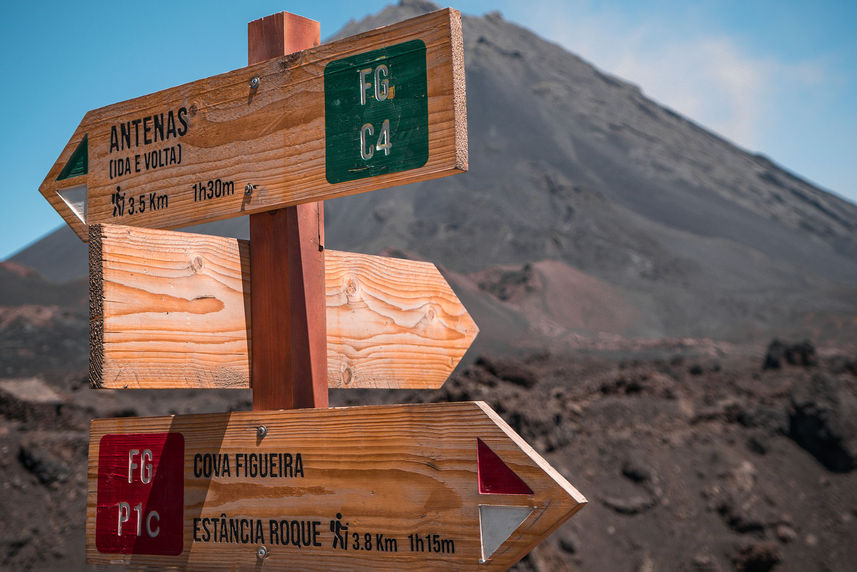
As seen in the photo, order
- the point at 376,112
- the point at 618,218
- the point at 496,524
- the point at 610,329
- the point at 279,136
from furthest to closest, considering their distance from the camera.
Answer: the point at 618,218 → the point at 610,329 → the point at 279,136 → the point at 376,112 → the point at 496,524

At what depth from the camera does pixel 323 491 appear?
1354 mm

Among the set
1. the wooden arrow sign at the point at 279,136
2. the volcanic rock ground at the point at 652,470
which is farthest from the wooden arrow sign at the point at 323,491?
the volcanic rock ground at the point at 652,470

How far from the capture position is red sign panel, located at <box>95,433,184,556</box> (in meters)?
1.49

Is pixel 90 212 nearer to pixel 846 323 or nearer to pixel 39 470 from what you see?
pixel 39 470

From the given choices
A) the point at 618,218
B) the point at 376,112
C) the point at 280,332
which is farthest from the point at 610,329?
the point at 376,112

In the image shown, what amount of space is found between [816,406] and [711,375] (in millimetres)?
5517

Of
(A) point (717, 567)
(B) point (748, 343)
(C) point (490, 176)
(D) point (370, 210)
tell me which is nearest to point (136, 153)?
(A) point (717, 567)

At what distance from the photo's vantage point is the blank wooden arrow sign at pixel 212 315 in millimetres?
1344

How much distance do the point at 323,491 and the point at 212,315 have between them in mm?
384

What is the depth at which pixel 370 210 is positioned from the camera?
39000 mm

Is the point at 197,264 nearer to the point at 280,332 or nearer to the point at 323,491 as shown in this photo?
the point at 280,332

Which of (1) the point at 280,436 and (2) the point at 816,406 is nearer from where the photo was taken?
(1) the point at 280,436

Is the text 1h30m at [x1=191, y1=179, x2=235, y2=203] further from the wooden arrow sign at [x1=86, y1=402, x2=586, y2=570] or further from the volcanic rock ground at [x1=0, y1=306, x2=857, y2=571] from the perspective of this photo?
the volcanic rock ground at [x1=0, y1=306, x2=857, y2=571]

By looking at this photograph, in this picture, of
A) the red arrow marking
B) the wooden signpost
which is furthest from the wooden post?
the red arrow marking
